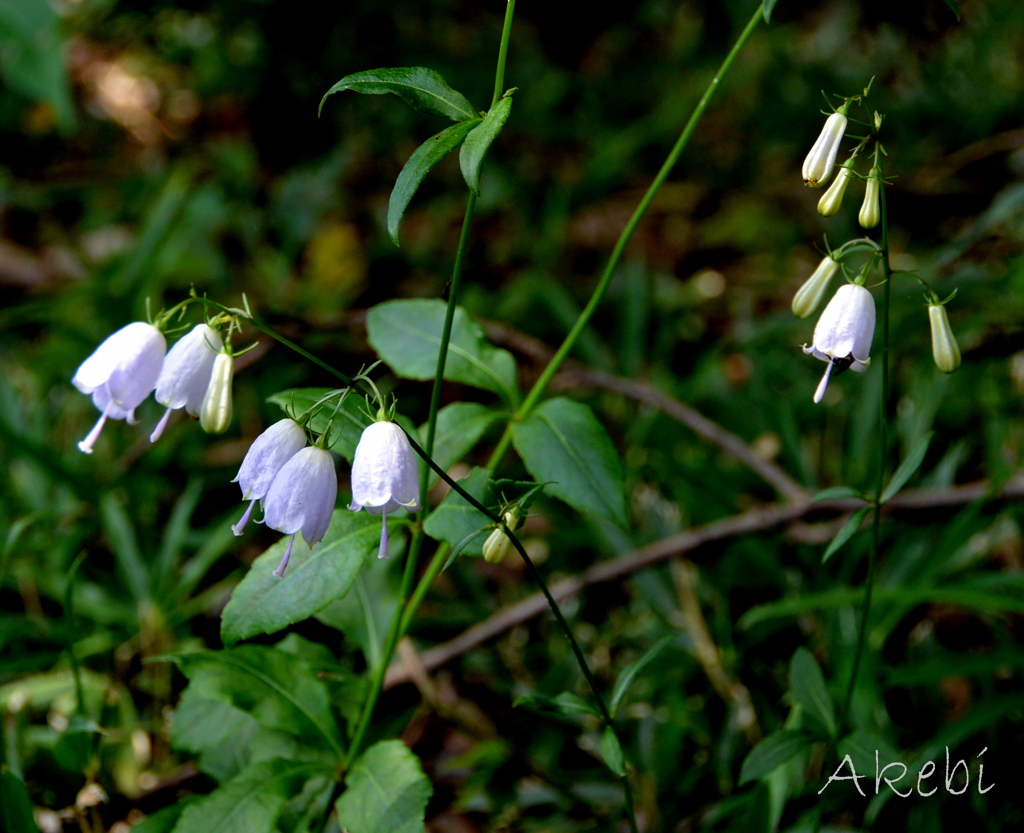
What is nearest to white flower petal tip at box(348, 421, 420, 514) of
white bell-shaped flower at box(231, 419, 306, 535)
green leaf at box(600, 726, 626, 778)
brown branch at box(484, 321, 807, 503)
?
white bell-shaped flower at box(231, 419, 306, 535)

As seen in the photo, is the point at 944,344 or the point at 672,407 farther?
the point at 672,407

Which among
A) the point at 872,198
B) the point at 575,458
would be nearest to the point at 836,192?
the point at 872,198

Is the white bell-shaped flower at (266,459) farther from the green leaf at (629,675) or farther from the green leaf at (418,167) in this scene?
the green leaf at (629,675)

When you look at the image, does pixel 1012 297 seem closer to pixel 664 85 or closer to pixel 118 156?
pixel 664 85

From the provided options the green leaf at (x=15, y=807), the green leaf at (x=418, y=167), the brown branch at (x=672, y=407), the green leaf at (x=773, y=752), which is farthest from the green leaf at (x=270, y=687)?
the brown branch at (x=672, y=407)

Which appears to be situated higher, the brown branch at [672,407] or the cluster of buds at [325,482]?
the cluster of buds at [325,482]

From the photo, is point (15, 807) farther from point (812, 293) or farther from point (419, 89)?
point (812, 293)

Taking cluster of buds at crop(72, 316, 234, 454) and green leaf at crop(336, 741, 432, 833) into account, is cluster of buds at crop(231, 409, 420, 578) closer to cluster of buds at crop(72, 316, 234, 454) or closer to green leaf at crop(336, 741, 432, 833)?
cluster of buds at crop(72, 316, 234, 454)
